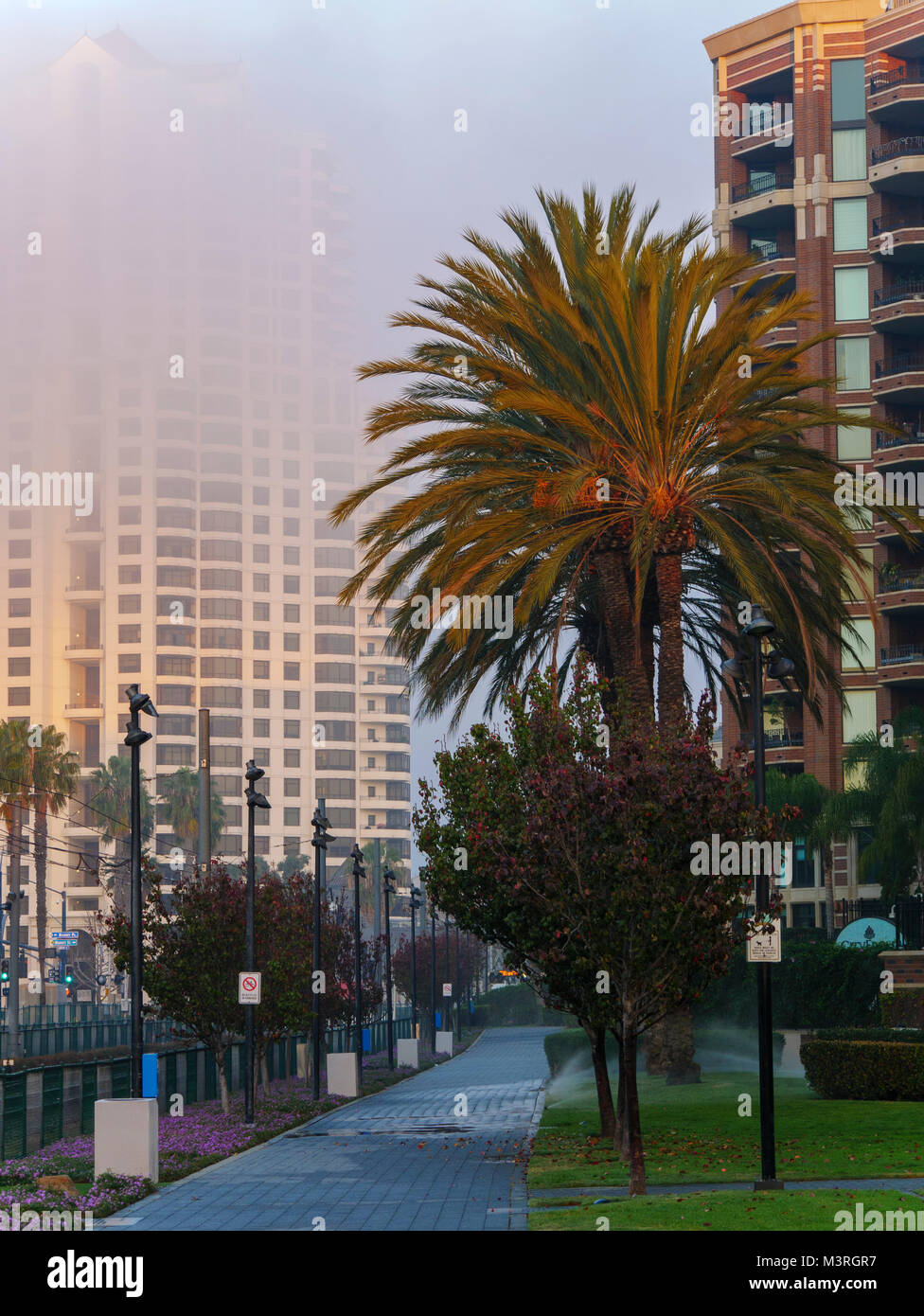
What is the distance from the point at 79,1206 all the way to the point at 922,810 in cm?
4071

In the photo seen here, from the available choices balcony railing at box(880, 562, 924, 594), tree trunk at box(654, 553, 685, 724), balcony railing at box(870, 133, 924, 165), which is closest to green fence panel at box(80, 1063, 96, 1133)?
tree trunk at box(654, 553, 685, 724)

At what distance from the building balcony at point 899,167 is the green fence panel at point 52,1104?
67844mm

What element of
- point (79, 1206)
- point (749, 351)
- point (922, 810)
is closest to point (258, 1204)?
point (79, 1206)

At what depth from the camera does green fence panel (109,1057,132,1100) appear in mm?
31562

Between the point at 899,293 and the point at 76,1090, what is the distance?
6560cm

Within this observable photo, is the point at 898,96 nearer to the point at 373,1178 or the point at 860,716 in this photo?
the point at 860,716

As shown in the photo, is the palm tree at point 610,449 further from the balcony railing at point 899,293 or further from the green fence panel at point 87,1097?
the balcony railing at point 899,293

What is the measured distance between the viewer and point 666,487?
31.7m

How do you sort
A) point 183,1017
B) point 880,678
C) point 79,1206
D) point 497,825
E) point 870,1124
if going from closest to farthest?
point 79,1206
point 497,825
point 870,1124
point 183,1017
point 880,678

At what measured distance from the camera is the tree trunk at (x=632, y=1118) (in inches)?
794

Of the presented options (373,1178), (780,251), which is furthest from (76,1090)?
(780,251)

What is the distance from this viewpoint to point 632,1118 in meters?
21.0
